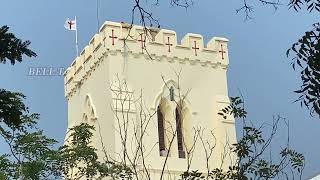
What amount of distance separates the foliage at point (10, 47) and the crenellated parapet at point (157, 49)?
18080mm

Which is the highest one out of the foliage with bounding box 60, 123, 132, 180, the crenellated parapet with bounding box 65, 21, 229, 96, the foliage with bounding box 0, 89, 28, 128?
the crenellated parapet with bounding box 65, 21, 229, 96

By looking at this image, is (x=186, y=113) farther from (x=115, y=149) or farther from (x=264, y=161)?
(x=264, y=161)

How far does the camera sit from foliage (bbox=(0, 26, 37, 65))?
366 centimetres

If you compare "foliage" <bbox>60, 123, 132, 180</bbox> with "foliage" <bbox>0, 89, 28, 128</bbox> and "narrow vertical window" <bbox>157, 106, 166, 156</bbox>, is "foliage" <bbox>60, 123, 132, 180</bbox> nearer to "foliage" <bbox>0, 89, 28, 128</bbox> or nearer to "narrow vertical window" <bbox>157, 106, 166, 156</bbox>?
"narrow vertical window" <bbox>157, 106, 166, 156</bbox>

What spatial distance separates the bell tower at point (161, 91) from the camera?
21.9 m

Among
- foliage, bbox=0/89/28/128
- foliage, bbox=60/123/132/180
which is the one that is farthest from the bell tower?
foliage, bbox=0/89/28/128

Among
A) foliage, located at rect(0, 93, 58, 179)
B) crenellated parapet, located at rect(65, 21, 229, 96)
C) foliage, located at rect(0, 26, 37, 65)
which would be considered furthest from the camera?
crenellated parapet, located at rect(65, 21, 229, 96)

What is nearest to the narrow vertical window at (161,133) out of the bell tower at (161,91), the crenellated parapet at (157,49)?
the bell tower at (161,91)

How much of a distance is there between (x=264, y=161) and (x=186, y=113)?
48.5 feet

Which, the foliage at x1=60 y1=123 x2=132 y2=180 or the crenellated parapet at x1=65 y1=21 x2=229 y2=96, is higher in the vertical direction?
the crenellated parapet at x1=65 y1=21 x2=229 y2=96

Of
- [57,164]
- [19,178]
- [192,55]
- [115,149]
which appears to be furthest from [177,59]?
[19,178]

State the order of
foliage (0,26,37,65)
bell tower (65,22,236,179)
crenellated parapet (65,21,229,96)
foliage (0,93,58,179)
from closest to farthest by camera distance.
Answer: foliage (0,26,37,65) < foliage (0,93,58,179) < bell tower (65,22,236,179) < crenellated parapet (65,21,229,96)

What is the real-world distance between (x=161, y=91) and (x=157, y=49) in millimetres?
1235

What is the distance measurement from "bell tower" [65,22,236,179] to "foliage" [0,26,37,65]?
1746cm
